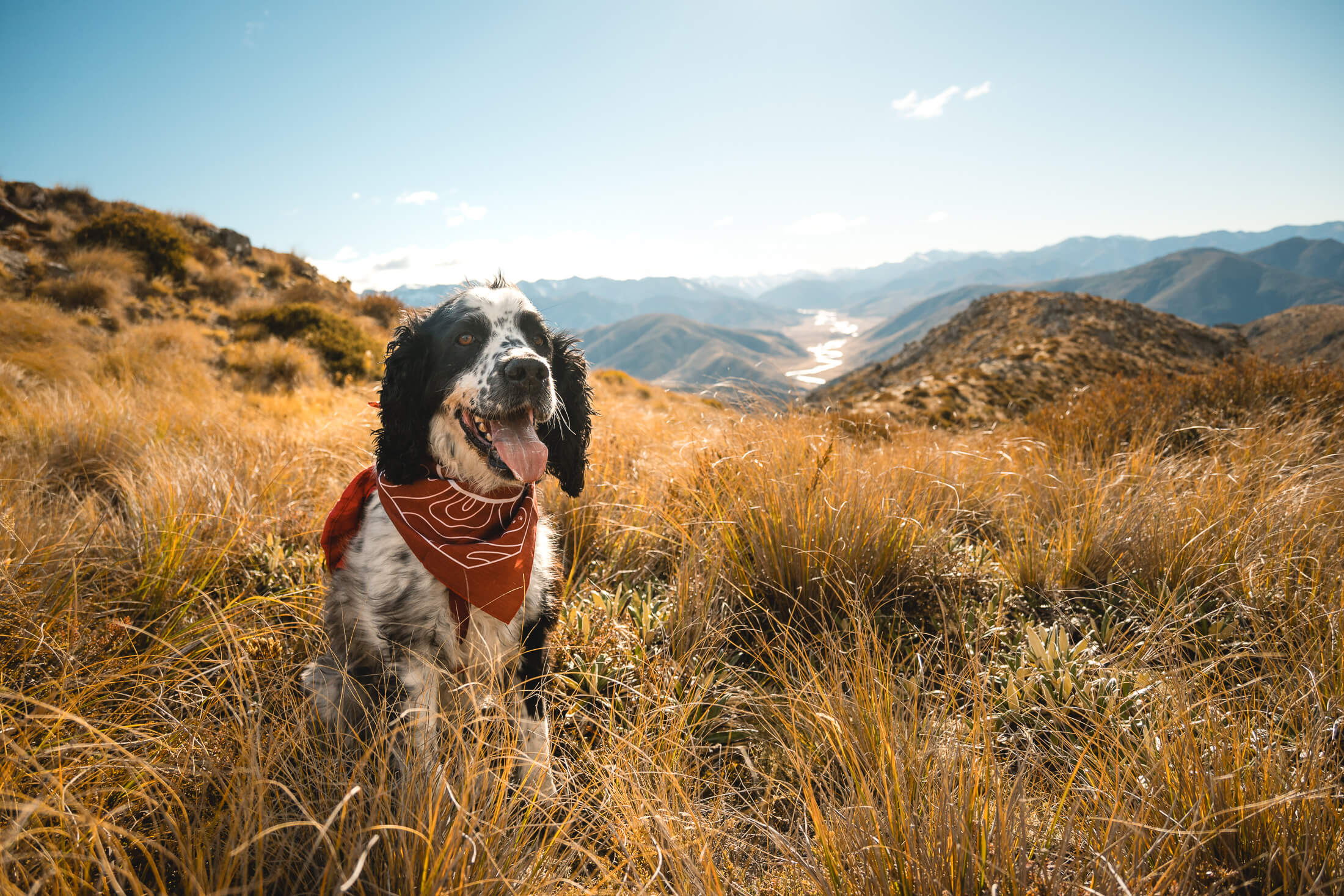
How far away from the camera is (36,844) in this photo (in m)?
1.25

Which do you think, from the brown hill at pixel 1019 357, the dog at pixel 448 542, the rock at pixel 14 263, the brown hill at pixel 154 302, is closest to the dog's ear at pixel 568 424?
the dog at pixel 448 542

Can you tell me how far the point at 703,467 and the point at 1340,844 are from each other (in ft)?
9.95

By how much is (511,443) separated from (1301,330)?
2269 inches

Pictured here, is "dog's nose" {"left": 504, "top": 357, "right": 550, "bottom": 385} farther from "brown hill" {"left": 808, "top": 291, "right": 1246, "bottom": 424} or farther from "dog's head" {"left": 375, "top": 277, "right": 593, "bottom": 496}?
"brown hill" {"left": 808, "top": 291, "right": 1246, "bottom": 424}

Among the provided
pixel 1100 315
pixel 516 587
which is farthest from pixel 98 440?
pixel 1100 315

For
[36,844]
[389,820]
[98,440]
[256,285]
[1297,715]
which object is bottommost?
[1297,715]

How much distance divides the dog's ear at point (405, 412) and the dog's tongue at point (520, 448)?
0.42m

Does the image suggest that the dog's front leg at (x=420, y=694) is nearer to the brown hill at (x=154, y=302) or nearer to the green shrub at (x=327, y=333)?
the brown hill at (x=154, y=302)

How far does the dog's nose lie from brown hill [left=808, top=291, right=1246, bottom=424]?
255 inches

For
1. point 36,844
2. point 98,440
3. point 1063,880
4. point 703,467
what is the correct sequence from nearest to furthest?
point 36,844 → point 1063,880 → point 703,467 → point 98,440

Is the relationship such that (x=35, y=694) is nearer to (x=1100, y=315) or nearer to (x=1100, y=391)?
(x=1100, y=391)

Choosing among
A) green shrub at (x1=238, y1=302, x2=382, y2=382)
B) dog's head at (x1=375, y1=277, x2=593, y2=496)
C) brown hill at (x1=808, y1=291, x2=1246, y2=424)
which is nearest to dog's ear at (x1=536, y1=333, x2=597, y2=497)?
dog's head at (x1=375, y1=277, x2=593, y2=496)

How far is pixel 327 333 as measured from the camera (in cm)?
1290

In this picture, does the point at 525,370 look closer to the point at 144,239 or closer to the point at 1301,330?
the point at 144,239
